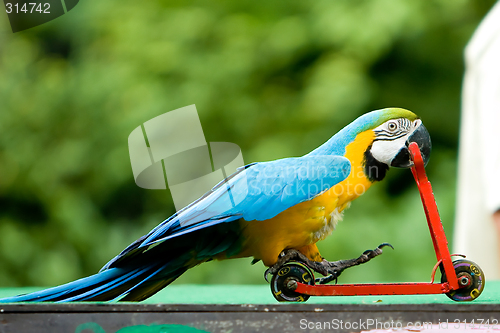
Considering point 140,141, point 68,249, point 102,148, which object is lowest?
point 68,249

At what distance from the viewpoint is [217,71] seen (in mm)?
3014

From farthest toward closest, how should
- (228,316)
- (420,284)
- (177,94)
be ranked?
1. (177,94)
2. (420,284)
3. (228,316)

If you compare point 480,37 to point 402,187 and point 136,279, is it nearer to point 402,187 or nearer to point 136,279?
point 402,187

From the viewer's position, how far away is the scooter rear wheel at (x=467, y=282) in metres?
1.10

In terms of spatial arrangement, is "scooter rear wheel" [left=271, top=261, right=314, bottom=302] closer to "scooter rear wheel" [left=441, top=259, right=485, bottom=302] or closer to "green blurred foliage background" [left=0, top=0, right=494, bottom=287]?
"scooter rear wheel" [left=441, top=259, right=485, bottom=302]

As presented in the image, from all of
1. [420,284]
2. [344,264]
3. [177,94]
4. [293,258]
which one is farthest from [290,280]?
[177,94]

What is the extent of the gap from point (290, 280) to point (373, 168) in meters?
0.35

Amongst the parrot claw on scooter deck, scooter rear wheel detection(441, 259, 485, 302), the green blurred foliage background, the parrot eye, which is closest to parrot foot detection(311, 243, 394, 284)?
the parrot claw on scooter deck

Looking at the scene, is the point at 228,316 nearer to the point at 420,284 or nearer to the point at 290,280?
the point at 290,280

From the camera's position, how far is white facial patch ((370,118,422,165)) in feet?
3.84

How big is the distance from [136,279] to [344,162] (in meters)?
0.57

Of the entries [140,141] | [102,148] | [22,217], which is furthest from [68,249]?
[140,141]

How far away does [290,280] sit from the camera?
1.11 m

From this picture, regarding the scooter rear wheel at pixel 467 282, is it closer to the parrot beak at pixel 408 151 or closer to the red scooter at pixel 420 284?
the red scooter at pixel 420 284
